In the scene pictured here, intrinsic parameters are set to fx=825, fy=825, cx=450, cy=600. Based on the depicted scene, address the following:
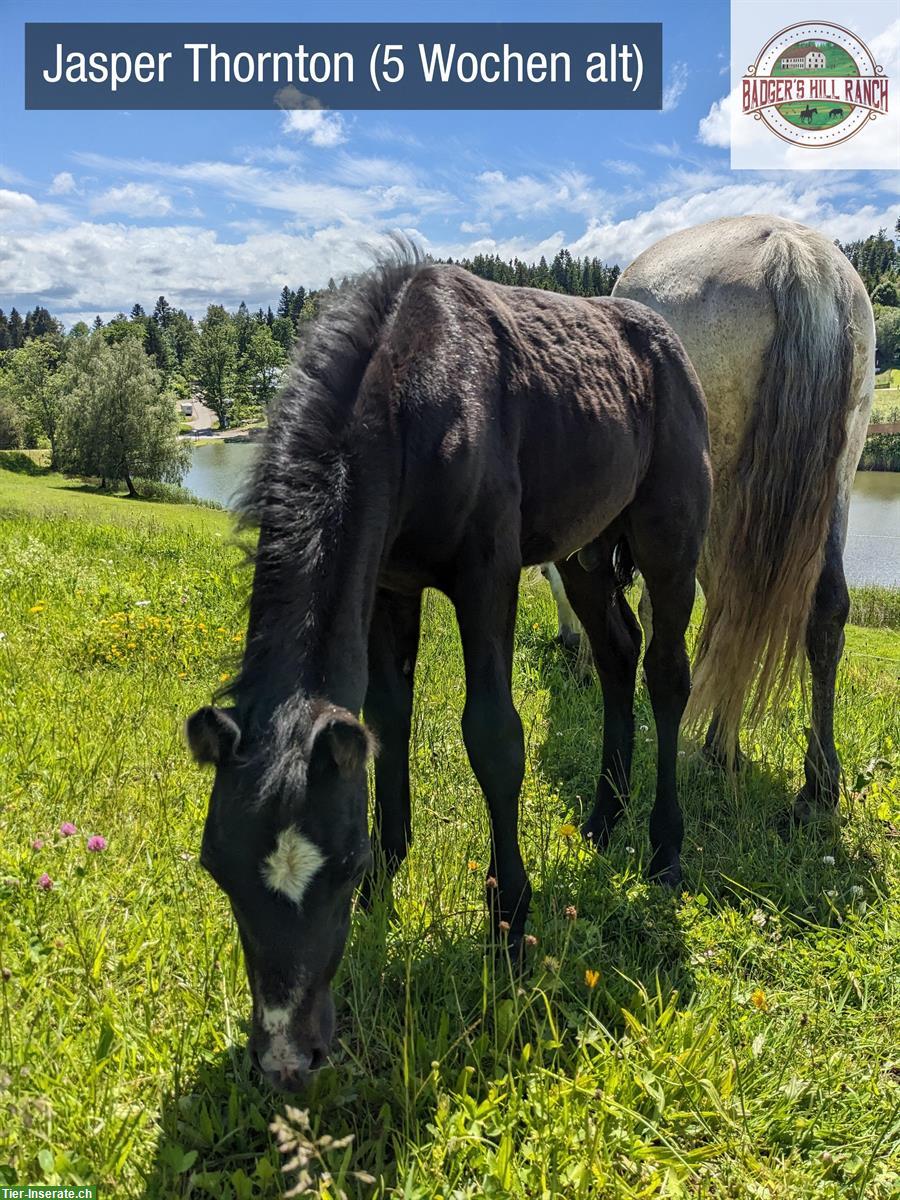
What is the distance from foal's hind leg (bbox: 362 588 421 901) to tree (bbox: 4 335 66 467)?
57.3 metres

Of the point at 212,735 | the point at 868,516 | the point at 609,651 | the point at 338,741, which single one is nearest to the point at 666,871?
the point at 609,651

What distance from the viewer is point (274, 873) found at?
1.69 metres

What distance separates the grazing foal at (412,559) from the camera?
173cm

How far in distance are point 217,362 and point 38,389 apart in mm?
16711

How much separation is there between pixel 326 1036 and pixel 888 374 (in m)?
96.8

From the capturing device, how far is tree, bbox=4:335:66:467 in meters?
63.6

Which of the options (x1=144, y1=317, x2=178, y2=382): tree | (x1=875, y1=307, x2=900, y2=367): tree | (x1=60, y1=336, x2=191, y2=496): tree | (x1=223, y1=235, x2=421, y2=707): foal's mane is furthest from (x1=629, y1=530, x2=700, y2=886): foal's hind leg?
(x1=144, y1=317, x2=178, y2=382): tree

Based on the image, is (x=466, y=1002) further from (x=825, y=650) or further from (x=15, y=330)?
(x=15, y=330)

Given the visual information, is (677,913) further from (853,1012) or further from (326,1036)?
(326,1036)

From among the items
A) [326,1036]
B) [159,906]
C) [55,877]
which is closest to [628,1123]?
[326,1036]

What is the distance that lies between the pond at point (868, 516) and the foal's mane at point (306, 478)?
0.13 metres

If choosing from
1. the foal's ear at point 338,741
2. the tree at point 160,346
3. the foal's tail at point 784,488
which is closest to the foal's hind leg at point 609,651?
the foal's tail at point 784,488

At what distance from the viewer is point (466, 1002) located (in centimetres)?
246

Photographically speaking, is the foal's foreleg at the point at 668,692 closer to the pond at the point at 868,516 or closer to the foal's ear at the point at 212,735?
the pond at the point at 868,516
